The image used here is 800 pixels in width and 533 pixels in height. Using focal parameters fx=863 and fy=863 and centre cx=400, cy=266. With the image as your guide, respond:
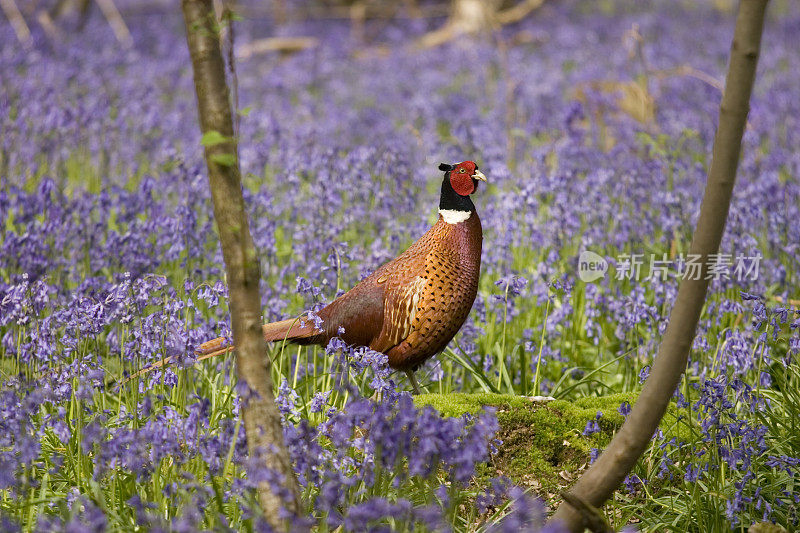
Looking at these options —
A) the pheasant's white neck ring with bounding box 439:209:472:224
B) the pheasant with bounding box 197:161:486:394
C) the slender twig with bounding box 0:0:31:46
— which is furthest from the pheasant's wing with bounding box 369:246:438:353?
the slender twig with bounding box 0:0:31:46

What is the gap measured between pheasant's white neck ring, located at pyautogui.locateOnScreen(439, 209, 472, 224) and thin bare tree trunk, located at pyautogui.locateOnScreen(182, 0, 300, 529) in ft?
4.40

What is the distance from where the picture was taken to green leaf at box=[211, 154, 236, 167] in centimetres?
223

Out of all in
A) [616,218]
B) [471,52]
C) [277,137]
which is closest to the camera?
[616,218]

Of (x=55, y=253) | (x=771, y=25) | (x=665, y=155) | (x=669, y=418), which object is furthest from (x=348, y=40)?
(x=669, y=418)

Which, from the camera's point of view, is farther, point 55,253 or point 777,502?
point 55,253

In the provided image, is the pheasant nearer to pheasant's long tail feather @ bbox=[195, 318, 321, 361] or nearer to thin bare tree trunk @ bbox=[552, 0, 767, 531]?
pheasant's long tail feather @ bbox=[195, 318, 321, 361]

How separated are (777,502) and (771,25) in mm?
16373

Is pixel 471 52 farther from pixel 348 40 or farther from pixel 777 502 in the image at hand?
pixel 777 502

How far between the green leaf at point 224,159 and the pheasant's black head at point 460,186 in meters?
1.43

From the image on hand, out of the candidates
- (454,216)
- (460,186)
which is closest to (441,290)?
(454,216)

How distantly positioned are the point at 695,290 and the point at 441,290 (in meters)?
1.25

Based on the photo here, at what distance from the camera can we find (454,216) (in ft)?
11.7

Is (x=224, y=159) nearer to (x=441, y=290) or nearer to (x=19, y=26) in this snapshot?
(x=441, y=290)

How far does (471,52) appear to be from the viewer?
14023 mm
